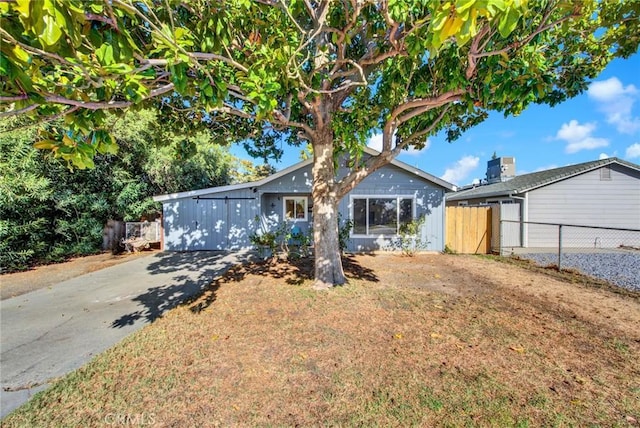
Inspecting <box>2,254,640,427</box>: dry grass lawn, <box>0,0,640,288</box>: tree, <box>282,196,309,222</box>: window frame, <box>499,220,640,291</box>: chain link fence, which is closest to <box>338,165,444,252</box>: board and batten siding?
<box>282,196,309,222</box>: window frame

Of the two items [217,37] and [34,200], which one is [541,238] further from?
[34,200]

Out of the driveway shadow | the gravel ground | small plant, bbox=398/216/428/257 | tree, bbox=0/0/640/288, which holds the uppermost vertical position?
tree, bbox=0/0/640/288

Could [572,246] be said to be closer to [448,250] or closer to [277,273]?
[448,250]

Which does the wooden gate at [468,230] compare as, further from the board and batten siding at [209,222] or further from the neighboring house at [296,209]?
the board and batten siding at [209,222]

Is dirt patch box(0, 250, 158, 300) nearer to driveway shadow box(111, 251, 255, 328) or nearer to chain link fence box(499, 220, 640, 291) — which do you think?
driveway shadow box(111, 251, 255, 328)

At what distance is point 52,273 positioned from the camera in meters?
8.13

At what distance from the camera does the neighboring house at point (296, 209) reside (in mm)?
10711

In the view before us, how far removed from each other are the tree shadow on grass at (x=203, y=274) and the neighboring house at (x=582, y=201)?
8982 millimetres

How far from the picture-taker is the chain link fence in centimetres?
884

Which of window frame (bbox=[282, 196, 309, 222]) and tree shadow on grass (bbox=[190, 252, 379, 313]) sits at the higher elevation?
window frame (bbox=[282, 196, 309, 222])

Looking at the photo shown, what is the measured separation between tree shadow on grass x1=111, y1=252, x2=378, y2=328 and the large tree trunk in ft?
2.52

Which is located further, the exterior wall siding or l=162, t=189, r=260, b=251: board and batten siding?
l=162, t=189, r=260, b=251: board and batten siding

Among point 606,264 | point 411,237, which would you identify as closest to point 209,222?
point 411,237

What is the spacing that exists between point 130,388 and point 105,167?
39.3ft
